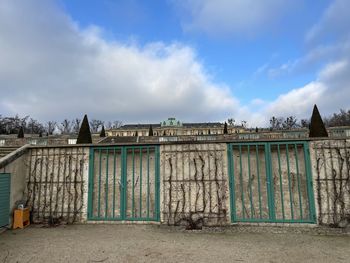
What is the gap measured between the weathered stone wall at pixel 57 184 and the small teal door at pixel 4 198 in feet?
2.43

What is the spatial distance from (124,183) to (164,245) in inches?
94.8

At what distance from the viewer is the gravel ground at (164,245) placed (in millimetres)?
3954

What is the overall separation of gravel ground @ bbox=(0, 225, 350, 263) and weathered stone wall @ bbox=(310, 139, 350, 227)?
25.8 inches

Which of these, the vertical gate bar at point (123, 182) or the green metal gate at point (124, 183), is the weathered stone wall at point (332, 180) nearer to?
the green metal gate at point (124, 183)

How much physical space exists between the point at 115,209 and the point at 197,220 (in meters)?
2.39

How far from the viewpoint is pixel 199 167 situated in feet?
20.5

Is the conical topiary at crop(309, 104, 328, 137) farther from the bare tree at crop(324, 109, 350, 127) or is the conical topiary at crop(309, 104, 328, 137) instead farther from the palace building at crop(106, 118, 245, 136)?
the palace building at crop(106, 118, 245, 136)

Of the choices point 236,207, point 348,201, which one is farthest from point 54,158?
point 348,201

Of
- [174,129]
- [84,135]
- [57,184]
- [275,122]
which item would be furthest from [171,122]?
[57,184]

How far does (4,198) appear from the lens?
5.69 meters

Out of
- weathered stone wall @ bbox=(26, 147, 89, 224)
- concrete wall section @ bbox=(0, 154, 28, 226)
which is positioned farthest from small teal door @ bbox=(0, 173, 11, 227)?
weathered stone wall @ bbox=(26, 147, 89, 224)

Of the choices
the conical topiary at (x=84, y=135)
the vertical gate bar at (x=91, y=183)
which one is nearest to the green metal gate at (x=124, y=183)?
the vertical gate bar at (x=91, y=183)

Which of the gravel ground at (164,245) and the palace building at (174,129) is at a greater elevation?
the palace building at (174,129)

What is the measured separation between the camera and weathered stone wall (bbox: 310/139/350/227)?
18.5 feet
